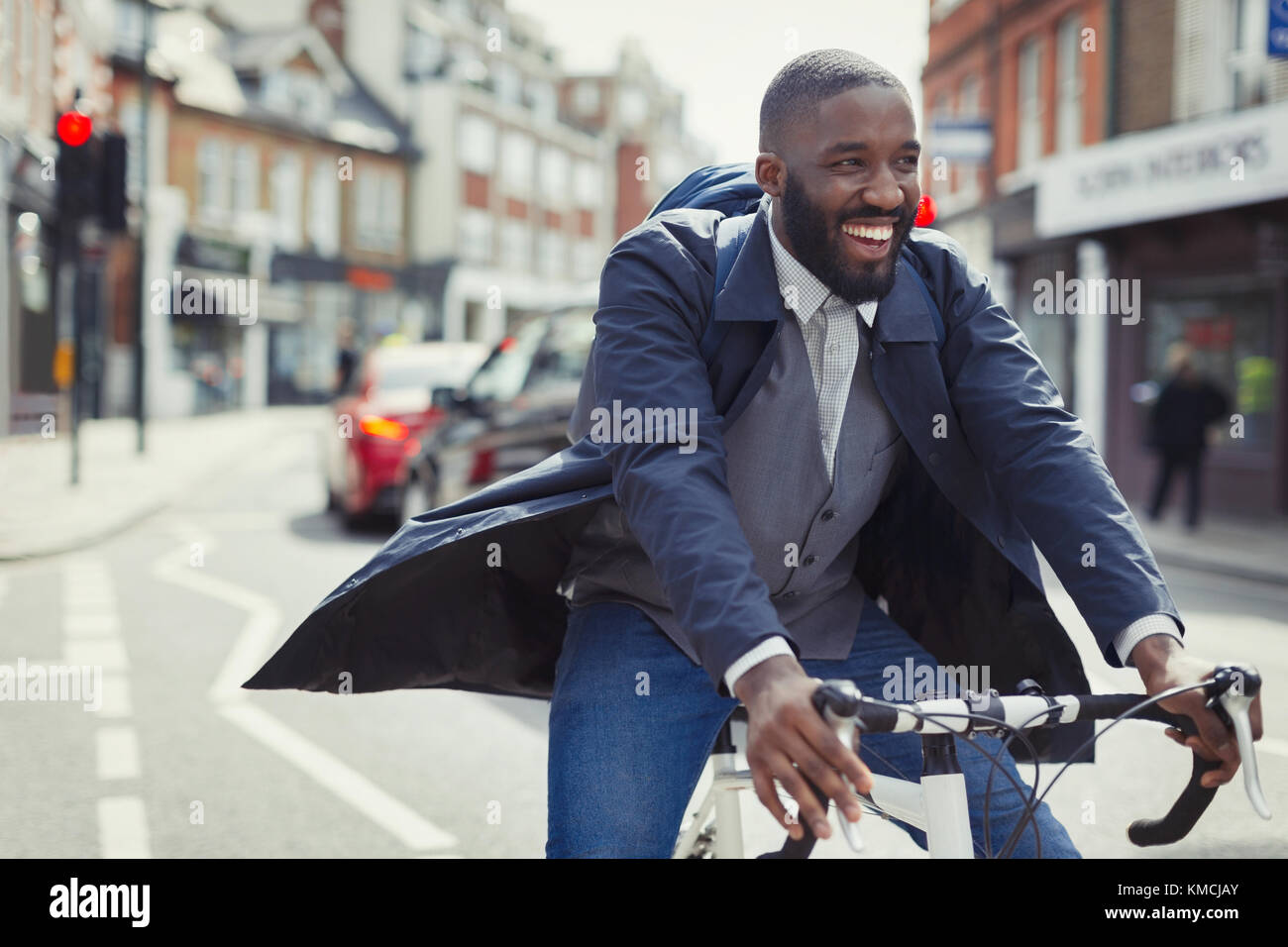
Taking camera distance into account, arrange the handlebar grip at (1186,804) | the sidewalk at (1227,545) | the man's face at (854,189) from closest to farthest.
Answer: the handlebar grip at (1186,804), the man's face at (854,189), the sidewalk at (1227,545)

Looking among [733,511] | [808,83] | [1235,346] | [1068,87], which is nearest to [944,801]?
[733,511]

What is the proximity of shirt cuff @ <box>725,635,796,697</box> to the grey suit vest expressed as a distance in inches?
16.6

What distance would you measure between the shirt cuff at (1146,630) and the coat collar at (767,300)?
537mm

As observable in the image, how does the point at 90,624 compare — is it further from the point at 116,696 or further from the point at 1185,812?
the point at 1185,812

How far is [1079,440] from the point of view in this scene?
7.13ft

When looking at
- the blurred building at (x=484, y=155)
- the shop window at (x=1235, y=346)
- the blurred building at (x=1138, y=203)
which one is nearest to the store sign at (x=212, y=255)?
the blurred building at (x=484, y=155)

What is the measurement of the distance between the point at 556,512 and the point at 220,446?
75.8ft

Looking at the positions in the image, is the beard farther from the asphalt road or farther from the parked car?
the parked car

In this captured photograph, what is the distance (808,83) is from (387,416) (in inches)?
400

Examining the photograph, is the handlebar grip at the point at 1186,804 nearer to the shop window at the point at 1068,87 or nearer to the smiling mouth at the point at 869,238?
the smiling mouth at the point at 869,238

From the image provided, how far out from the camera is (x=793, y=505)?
2.25 m

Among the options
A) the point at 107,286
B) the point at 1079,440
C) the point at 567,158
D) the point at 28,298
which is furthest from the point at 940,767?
the point at 567,158

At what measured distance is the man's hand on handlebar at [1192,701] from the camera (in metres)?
1.81

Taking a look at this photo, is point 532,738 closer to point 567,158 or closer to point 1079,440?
point 1079,440
